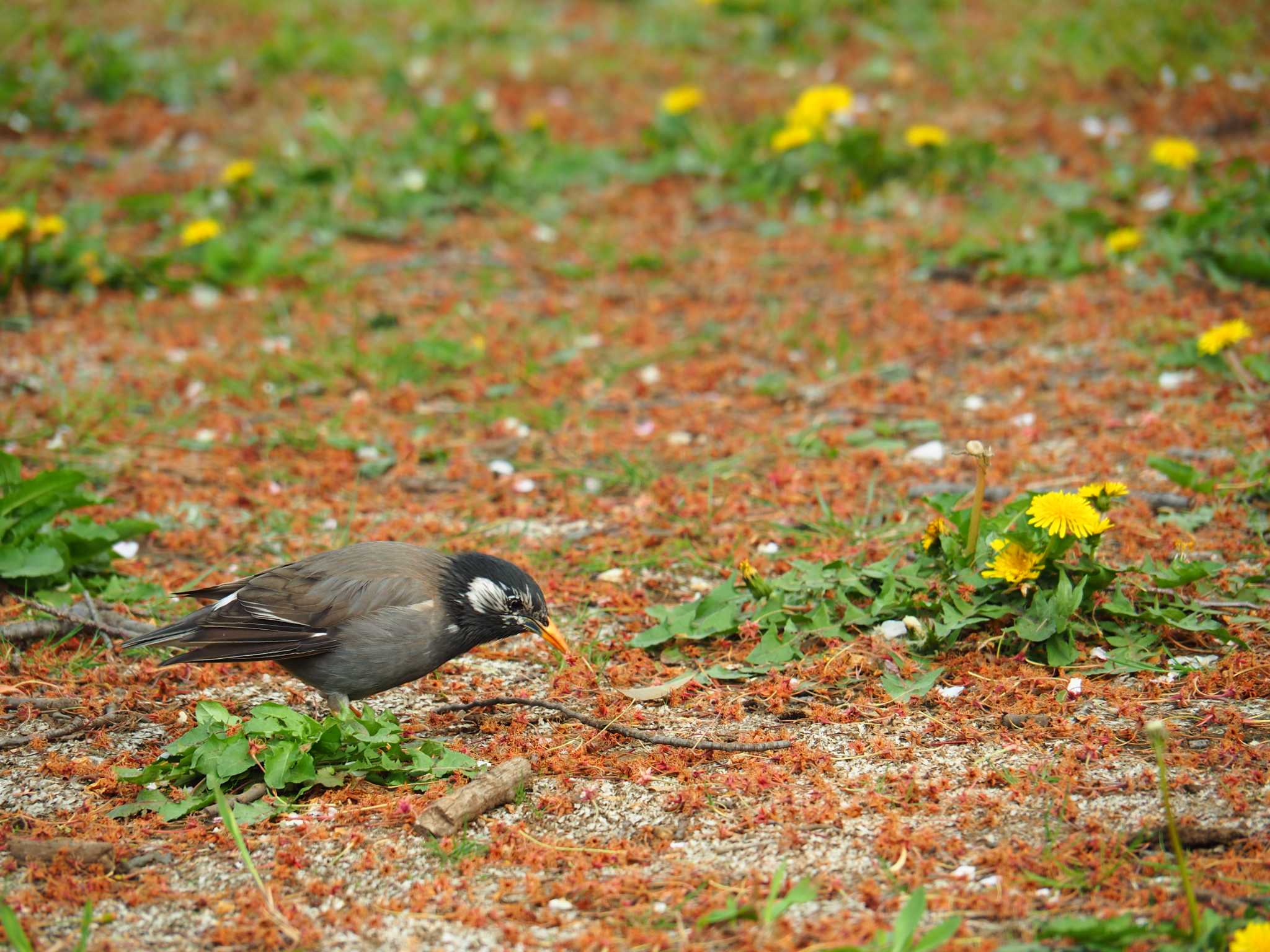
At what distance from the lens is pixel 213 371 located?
6805 millimetres

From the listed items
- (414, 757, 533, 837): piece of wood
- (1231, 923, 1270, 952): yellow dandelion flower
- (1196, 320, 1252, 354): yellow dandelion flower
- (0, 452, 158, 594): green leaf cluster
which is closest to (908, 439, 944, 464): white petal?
(1196, 320, 1252, 354): yellow dandelion flower

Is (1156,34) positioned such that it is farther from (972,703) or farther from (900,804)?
(900,804)

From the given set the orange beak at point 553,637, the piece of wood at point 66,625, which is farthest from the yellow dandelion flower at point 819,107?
the piece of wood at point 66,625

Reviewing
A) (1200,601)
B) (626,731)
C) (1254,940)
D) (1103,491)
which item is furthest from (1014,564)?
(1254,940)

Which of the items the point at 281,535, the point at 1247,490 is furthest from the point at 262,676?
the point at 1247,490

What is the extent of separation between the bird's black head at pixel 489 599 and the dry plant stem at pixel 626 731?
0.72 feet

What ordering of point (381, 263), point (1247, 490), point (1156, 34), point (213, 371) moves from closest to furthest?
point (1247, 490) < point (213, 371) < point (381, 263) < point (1156, 34)

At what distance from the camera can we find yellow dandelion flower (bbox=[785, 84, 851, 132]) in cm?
862

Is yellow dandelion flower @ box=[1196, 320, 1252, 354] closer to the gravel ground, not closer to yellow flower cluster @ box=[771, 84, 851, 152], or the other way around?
the gravel ground

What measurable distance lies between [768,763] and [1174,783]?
3.67ft

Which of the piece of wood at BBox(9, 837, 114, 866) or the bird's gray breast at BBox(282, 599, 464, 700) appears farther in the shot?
the bird's gray breast at BBox(282, 599, 464, 700)

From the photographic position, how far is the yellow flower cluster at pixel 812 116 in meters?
8.62

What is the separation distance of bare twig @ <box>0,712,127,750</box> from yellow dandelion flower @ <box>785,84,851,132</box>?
20.9 feet

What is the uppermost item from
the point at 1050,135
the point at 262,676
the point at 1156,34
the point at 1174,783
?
the point at 1156,34
